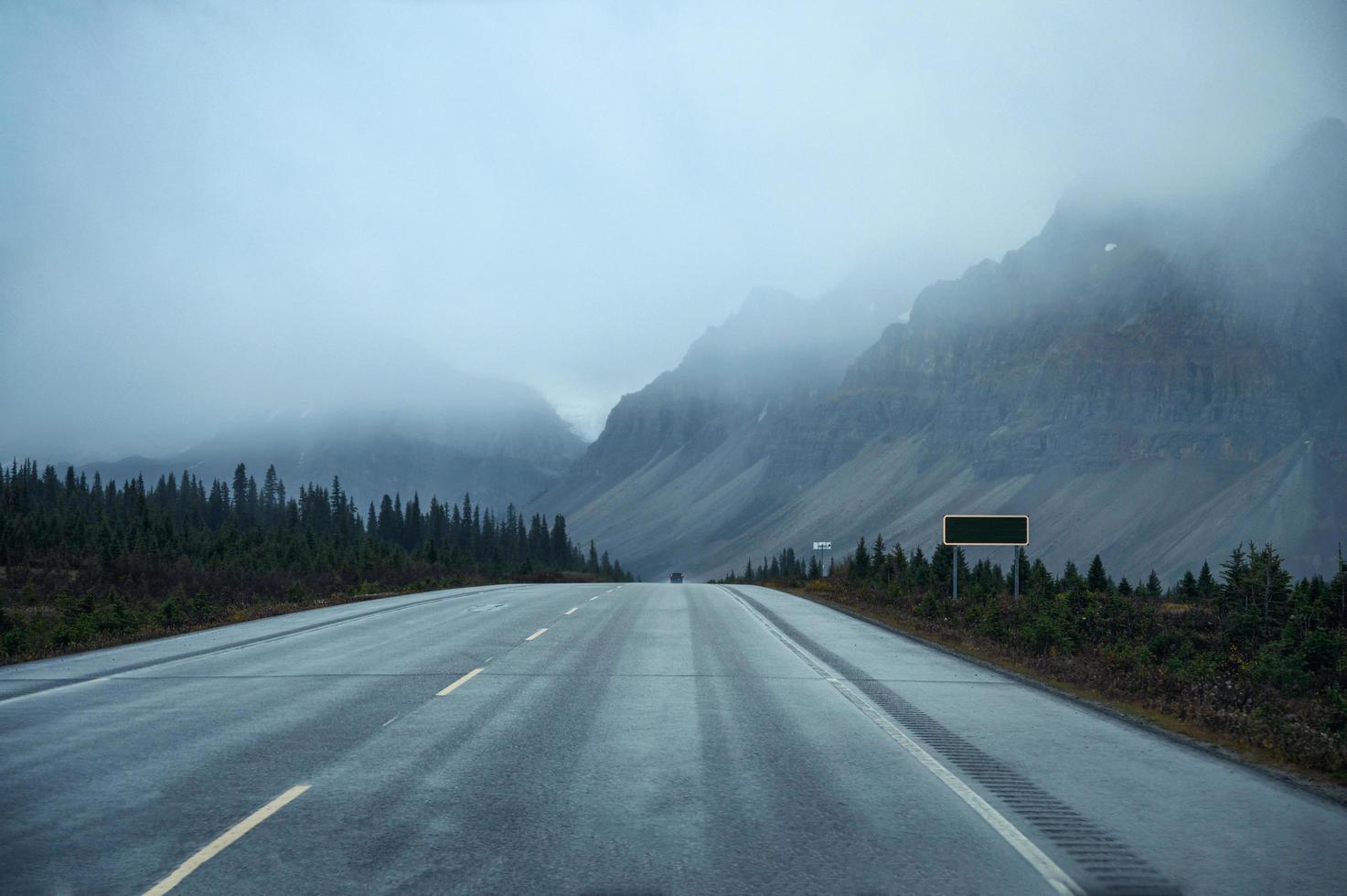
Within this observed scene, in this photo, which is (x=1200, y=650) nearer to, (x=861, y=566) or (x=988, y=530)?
(x=988, y=530)

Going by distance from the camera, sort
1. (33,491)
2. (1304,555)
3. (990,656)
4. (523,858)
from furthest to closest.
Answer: (1304,555)
(33,491)
(990,656)
(523,858)

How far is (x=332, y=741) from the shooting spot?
844 centimetres

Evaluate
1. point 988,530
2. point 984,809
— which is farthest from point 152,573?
point 984,809

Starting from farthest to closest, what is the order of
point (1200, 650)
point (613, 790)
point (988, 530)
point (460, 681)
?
point (988, 530), point (1200, 650), point (460, 681), point (613, 790)

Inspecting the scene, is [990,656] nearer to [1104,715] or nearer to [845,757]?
[1104,715]

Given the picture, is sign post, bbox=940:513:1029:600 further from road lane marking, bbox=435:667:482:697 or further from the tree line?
the tree line

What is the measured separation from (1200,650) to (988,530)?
8.20 metres

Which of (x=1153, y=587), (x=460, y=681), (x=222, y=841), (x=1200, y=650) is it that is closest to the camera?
(x=222, y=841)

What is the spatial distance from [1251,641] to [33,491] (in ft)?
538

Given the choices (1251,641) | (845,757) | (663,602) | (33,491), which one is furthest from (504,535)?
(845,757)

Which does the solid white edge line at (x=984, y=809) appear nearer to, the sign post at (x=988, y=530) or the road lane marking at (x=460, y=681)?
the road lane marking at (x=460, y=681)

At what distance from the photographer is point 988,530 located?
2773cm

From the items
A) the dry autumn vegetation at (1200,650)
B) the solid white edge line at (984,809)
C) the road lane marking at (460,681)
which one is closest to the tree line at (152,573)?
the road lane marking at (460,681)

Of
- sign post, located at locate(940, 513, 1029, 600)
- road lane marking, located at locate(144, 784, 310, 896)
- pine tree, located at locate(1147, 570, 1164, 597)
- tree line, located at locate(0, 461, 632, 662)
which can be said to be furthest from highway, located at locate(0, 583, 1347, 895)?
pine tree, located at locate(1147, 570, 1164, 597)
